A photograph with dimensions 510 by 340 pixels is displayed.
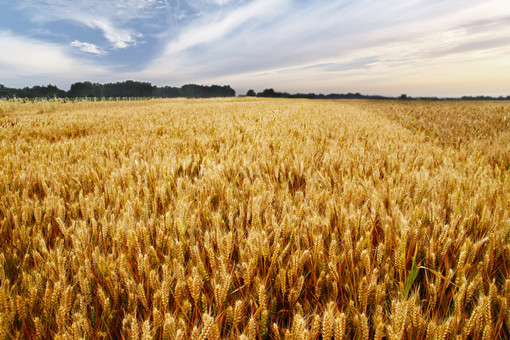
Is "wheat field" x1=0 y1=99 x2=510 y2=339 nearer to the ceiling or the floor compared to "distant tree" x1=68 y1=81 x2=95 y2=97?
nearer to the floor

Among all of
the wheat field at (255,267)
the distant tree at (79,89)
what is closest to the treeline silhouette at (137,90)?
the distant tree at (79,89)

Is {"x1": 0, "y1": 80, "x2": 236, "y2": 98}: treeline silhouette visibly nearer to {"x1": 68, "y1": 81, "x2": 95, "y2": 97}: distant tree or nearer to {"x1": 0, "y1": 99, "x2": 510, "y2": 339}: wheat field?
{"x1": 68, "y1": 81, "x2": 95, "y2": 97}: distant tree

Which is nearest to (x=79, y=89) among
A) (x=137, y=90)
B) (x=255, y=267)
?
(x=137, y=90)

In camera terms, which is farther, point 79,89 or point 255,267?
point 79,89

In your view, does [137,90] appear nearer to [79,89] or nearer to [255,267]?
[79,89]

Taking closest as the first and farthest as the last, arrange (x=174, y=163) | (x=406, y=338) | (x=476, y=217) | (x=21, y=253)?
(x=406, y=338) → (x=21, y=253) → (x=476, y=217) → (x=174, y=163)

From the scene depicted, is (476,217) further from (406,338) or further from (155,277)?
(155,277)

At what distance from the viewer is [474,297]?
3.06 feet

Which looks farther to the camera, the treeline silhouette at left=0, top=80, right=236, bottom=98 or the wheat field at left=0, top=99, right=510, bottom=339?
the treeline silhouette at left=0, top=80, right=236, bottom=98

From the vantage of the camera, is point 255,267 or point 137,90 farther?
point 137,90

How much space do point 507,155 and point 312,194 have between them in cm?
307

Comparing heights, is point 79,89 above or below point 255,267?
above

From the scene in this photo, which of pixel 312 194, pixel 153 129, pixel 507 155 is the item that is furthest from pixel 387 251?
pixel 153 129

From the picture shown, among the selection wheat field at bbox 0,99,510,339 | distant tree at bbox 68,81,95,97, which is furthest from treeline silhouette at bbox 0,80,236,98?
wheat field at bbox 0,99,510,339
